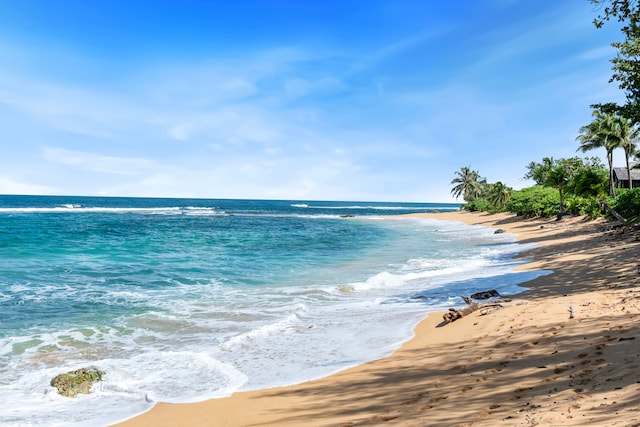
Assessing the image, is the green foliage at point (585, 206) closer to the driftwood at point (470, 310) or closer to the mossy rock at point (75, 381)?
the driftwood at point (470, 310)

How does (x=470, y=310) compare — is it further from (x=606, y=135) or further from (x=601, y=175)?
(x=606, y=135)

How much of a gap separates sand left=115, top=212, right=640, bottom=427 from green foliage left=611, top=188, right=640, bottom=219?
1753 cm

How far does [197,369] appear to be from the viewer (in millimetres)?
8125

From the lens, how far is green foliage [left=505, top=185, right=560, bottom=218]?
45894mm

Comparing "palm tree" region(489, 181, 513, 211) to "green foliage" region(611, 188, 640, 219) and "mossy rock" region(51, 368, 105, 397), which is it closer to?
"green foliage" region(611, 188, 640, 219)

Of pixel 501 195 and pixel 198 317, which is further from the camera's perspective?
pixel 501 195

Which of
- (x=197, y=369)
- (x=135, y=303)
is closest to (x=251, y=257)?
(x=135, y=303)

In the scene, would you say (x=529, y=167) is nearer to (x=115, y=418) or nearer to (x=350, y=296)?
(x=350, y=296)

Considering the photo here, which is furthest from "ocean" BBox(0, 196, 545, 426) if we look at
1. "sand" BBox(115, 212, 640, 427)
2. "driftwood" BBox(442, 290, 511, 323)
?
"driftwood" BBox(442, 290, 511, 323)

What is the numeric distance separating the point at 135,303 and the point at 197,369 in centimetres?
701

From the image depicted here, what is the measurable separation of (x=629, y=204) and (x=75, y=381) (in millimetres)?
29990

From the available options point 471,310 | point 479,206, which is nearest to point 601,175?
point 471,310

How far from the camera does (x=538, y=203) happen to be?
47.4m

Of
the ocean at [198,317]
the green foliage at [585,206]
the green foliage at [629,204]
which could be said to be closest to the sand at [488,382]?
the ocean at [198,317]
